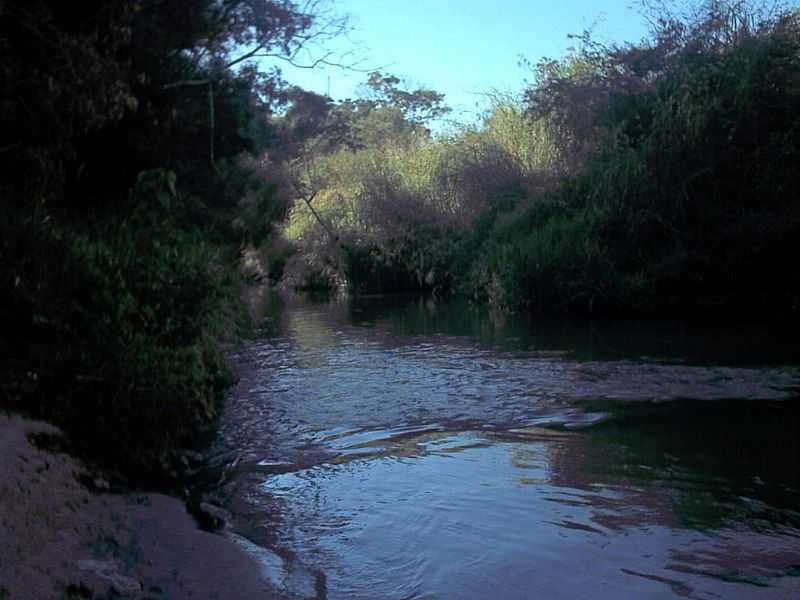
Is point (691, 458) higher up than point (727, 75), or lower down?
lower down

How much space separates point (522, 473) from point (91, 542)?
3683 mm

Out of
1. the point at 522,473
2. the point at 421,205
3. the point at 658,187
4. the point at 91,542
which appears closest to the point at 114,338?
the point at 91,542

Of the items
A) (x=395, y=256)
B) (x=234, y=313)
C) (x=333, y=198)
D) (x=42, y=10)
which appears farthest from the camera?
(x=333, y=198)

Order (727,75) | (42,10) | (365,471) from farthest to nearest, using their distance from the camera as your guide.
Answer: (727,75) → (42,10) → (365,471)

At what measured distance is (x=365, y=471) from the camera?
7688 millimetres

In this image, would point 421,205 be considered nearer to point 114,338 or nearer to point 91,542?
point 114,338

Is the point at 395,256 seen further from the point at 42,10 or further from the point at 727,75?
the point at 42,10

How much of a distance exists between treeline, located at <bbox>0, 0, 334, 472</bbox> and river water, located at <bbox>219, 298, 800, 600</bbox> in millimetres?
1063

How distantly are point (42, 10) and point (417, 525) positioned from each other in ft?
20.3

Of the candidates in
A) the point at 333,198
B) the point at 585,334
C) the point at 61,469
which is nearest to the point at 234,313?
the point at 61,469

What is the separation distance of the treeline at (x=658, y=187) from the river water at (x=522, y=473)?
256 inches

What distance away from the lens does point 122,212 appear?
33.1ft

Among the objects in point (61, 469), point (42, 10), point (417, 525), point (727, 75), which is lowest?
point (417, 525)

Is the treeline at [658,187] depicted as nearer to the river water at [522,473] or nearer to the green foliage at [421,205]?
the green foliage at [421,205]
